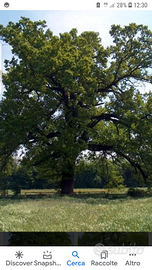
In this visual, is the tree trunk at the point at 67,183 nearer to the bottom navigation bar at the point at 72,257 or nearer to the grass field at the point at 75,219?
the grass field at the point at 75,219

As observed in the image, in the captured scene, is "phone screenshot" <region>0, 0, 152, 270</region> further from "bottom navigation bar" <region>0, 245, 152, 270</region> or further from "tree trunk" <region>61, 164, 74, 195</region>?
"bottom navigation bar" <region>0, 245, 152, 270</region>

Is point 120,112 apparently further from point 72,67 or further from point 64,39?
point 64,39

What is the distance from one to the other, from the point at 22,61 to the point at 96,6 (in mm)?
19567

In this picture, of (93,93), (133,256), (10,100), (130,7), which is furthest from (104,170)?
(133,256)

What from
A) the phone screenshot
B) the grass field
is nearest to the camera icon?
the grass field

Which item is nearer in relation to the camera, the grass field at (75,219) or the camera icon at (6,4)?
the grass field at (75,219)

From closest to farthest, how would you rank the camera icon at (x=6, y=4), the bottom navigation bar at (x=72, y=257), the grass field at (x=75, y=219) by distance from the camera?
the bottom navigation bar at (x=72, y=257) → the grass field at (x=75, y=219) → the camera icon at (x=6, y=4)

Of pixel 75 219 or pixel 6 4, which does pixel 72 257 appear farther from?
pixel 6 4

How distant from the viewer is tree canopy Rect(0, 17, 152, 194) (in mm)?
25938

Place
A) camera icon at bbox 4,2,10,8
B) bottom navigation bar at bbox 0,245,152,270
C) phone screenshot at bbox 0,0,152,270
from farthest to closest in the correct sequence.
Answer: phone screenshot at bbox 0,0,152,270, camera icon at bbox 4,2,10,8, bottom navigation bar at bbox 0,245,152,270

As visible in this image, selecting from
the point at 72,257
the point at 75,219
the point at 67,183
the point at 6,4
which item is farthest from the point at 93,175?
the point at 72,257

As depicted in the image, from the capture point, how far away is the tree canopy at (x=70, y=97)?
2594 cm

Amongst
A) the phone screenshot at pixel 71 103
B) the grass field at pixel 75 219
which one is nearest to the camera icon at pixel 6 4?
the grass field at pixel 75 219

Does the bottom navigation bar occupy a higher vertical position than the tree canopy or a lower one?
lower
